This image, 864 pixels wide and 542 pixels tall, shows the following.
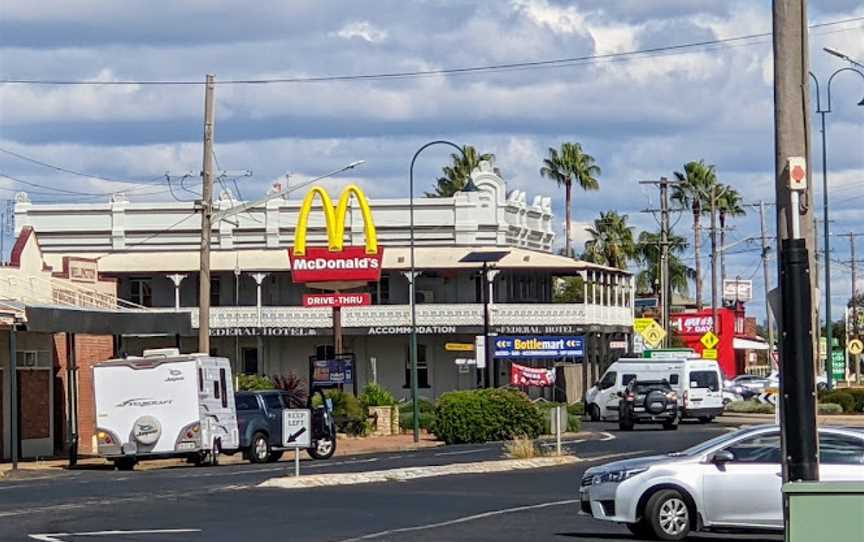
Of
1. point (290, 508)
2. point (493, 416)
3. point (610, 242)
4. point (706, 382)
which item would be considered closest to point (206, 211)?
point (493, 416)

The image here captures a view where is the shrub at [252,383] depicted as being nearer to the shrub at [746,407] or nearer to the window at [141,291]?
the shrub at [746,407]

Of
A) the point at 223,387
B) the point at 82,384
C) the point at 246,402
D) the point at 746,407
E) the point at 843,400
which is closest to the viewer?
the point at 223,387

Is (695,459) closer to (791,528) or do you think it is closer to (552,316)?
(791,528)

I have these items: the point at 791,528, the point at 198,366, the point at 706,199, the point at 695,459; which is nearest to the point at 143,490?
the point at 198,366

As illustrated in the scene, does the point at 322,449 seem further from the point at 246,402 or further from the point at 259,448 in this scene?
the point at 246,402

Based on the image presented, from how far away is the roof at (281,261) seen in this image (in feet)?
232

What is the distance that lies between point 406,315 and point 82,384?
2620 centimetres

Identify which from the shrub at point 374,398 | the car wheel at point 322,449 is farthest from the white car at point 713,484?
the shrub at point 374,398

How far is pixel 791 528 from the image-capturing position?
872cm

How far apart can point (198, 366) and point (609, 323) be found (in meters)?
42.3

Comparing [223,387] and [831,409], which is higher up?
[223,387]

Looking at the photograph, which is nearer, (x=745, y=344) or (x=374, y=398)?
(x=374, y=398)

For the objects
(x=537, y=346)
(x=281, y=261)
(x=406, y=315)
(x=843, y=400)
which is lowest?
(x=843, y=400)

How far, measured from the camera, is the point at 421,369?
242ft
